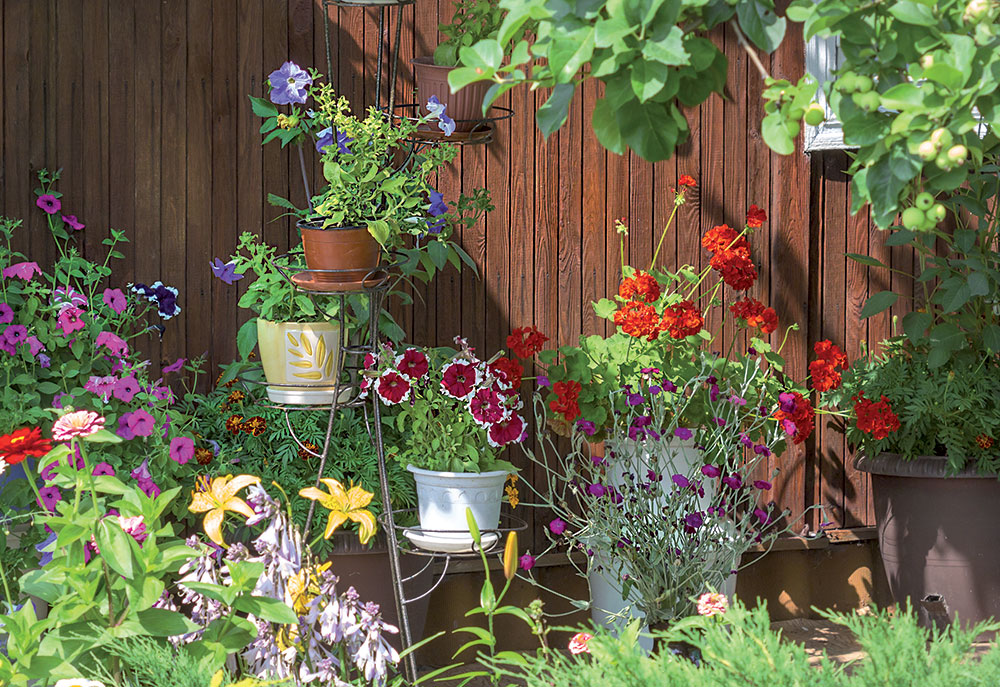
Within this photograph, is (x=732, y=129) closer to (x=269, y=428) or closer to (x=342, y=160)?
(x=342, y=160)

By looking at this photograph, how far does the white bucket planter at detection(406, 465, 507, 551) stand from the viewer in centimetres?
275

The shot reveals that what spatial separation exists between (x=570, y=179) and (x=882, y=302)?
1.12m

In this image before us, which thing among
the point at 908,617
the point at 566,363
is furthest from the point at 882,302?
the point at 908,617

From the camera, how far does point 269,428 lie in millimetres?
2992

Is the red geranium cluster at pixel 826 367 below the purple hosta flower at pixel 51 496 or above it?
above

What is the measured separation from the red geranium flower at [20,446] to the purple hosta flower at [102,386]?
0.84m

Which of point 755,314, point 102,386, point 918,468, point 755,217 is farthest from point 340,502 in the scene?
point 918,468

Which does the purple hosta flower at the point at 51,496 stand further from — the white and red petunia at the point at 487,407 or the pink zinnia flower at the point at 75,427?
the white and red petunia at the point at 487,407

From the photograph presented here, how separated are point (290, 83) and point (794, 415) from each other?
1727 mm

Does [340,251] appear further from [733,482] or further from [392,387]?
[733,482]

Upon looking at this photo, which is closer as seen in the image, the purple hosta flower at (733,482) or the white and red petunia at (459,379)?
the white and red petunia at (459,379)

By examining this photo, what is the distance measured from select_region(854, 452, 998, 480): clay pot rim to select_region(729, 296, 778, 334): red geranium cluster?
2.07 ft

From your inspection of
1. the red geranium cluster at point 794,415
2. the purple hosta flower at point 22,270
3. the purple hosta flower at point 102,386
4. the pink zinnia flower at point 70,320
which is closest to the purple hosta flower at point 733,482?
the red geranium cluster at point 794,415

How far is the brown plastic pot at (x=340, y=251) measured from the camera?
8.52ft
